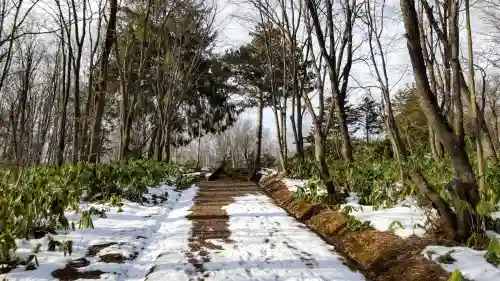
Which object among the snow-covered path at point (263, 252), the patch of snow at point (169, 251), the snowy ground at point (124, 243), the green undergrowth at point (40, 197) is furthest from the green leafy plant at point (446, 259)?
the green undergrowth at point (40, 197)

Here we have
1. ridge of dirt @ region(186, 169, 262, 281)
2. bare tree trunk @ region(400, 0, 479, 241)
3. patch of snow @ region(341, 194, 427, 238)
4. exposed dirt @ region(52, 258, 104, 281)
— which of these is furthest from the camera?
patch of snow @ region(341, 194, 427, 238)

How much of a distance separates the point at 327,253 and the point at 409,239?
39.7 inches

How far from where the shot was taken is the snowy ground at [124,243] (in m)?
3.64

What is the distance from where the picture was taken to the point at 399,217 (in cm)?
517

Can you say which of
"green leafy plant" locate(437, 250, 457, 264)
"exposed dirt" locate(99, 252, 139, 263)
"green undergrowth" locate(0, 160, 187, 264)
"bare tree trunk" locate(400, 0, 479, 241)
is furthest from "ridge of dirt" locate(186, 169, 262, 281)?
"bare tree trunk" locate(400, 0, 479, 241)

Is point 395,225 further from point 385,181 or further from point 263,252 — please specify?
point 263,252

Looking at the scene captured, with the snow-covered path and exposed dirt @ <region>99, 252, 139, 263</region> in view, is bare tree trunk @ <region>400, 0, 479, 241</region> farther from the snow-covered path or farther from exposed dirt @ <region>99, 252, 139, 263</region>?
exposed dirt @ <region>99, 252, 139, 263</region>

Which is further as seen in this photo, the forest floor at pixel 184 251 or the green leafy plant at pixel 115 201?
the green leafy plant at pixel 115 201

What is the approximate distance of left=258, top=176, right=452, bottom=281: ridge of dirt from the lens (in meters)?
3.59

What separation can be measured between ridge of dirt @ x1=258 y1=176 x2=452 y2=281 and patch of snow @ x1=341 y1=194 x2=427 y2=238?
A: 15 cm

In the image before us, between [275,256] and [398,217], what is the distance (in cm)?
205

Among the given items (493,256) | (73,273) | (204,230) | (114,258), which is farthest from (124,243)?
(493,256)

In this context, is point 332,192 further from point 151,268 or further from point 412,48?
point 151,268

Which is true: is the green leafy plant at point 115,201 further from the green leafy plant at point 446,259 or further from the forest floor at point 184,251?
the green leafy plant at point 446,259
